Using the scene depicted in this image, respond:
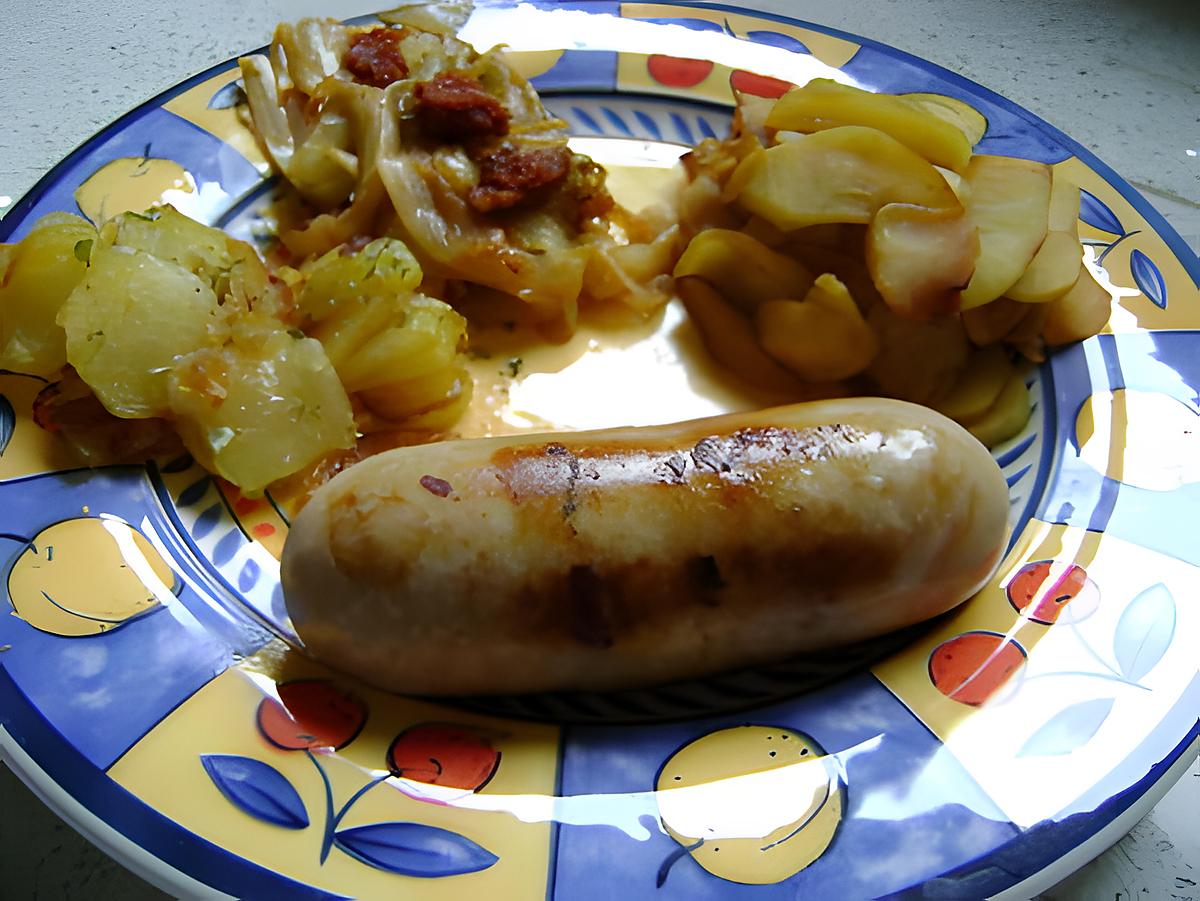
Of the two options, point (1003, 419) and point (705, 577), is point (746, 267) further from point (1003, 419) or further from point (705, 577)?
point (705, 577)

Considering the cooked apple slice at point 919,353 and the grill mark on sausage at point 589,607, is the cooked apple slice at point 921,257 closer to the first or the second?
the cooked apple slice at point 919,353

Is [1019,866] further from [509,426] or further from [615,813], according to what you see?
[509,426]

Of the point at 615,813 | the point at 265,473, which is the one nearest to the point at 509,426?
the point at 265,473

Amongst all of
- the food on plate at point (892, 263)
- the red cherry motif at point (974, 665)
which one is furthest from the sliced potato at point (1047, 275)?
the red cherry motif at point (974, 665)

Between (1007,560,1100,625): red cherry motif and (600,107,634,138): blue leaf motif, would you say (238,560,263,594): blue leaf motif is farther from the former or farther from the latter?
(600,107,634,138): blue leaf motif

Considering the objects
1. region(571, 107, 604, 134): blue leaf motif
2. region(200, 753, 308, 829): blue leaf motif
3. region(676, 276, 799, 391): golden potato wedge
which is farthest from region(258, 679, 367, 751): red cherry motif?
region(571, 107, 604, 134): blue leaf motif

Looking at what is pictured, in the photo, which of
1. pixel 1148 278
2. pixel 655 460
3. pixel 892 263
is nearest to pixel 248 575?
pixel 655 460

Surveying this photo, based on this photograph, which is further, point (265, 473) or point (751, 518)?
point (265, 473)
